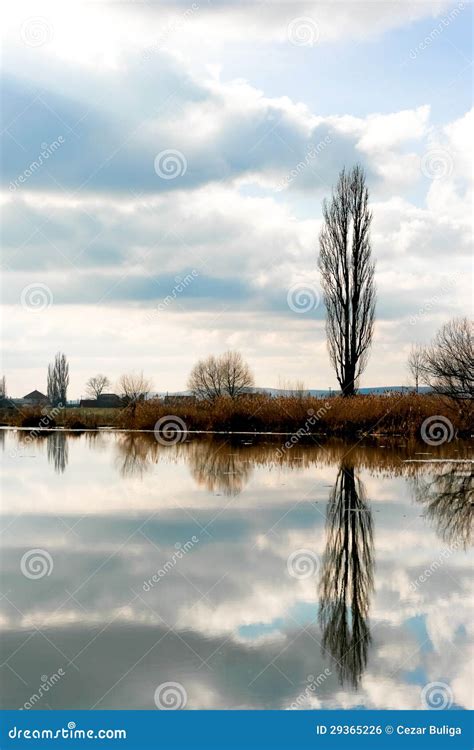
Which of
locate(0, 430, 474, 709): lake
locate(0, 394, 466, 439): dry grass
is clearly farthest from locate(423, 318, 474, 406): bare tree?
locate(0, 430, 474, 709): lake

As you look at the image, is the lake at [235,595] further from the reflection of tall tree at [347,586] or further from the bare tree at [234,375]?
the bare tree at [234,375]

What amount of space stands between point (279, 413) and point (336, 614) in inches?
875

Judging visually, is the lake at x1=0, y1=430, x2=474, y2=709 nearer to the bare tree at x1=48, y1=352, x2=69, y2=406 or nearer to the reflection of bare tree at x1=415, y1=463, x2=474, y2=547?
the reflection of bare tree at x1=415, y1=463, x2=474, y2=547

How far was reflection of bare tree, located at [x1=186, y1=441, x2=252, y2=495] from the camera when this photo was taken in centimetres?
1252

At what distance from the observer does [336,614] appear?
5609 millimetres

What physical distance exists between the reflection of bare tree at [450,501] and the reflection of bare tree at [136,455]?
15.8 ft

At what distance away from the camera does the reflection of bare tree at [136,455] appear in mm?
15055

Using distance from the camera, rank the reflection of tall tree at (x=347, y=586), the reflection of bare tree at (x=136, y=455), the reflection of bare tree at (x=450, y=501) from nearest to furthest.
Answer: the reflection of tall tree at (x=347, y=586)
the reflection of bare tree at (x=450, y=501)
the reflection of bare tree at (x=136, y=455)

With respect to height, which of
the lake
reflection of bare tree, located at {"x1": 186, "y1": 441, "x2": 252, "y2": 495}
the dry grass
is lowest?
the lake

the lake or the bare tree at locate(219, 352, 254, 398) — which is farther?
the bare tree at locate(219, 352, 254, 398)

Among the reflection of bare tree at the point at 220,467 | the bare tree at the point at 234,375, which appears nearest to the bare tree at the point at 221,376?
the bare tree at the point at 234,375

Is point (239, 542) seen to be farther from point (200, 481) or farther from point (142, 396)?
point (142, 396)

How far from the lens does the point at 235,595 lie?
20.0ft

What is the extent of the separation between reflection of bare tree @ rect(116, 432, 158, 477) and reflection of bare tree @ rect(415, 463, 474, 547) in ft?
15.8
